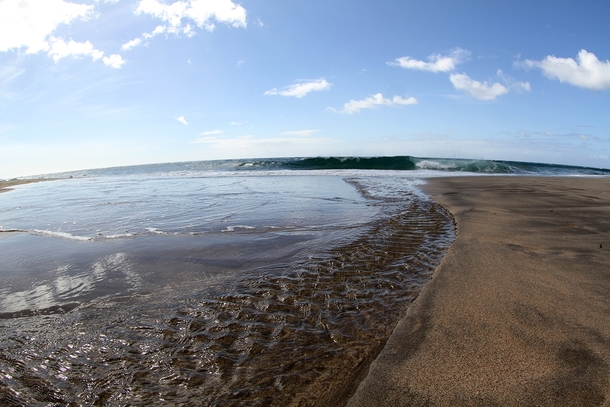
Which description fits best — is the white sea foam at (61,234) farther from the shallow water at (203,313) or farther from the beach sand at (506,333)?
the beach sand at (506,333)

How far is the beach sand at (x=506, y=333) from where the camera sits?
65.6 inches

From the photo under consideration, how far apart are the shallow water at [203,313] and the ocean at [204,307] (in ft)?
0.03

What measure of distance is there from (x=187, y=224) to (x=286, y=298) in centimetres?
391

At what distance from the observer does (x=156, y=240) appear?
5.10 metres

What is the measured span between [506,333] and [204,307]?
224 cm

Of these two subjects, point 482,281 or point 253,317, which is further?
point 482,281

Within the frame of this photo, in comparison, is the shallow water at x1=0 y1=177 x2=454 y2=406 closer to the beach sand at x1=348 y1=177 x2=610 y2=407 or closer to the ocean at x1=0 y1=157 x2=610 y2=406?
the ocean at x1=0 y1=157 x2=610 y2=406

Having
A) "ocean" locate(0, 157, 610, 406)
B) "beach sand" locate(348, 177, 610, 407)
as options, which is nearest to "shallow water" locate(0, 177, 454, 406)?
"ocean" locate(0, 157, 610, 406)

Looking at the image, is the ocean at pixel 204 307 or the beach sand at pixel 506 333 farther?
the ocean at pixel 204 307

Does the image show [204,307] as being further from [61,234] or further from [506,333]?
[61,234]

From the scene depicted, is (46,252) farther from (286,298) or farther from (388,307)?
(388,307)

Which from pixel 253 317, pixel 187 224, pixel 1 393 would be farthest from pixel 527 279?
pixel 187 224

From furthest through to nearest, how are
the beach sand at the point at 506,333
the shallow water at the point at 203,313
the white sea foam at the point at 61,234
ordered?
the white sea foam at the point at 61,234 → the shallow water at the point at 203,313 → the beach sand at the point at 506,333

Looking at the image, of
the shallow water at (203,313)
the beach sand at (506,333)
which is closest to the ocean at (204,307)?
the shallow water at (203,313)
